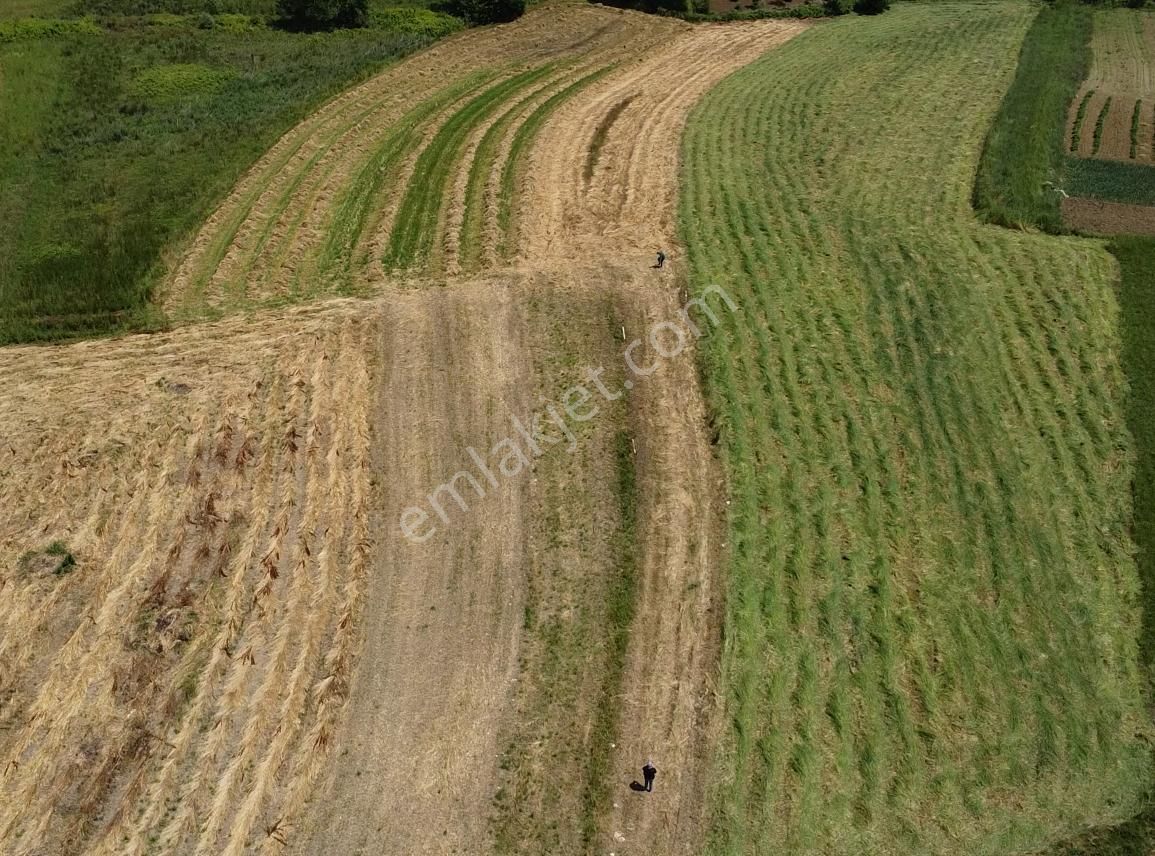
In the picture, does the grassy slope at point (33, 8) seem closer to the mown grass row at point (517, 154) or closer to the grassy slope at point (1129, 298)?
the mown grass row at point (517, 154)

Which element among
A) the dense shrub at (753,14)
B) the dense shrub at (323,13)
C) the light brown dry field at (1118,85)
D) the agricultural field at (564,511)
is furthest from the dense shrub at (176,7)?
the light brown dry field at (1118,85)

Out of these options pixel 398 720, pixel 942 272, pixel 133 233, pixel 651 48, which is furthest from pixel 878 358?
pixel 651 48

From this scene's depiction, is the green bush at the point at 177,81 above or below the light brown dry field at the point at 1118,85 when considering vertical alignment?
above

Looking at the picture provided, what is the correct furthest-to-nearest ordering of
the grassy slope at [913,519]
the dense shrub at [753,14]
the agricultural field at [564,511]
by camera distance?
the dense shrub at [753,14], the grassy slope at [913,519], the agricultural field at [564,511]

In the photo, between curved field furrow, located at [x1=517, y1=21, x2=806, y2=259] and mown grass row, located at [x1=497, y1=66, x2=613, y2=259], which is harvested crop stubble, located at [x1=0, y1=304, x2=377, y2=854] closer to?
mown grass row, located at [x1=497, y1=66, x2=613, y2=259]

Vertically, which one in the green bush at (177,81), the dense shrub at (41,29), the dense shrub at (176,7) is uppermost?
the dense shrub at (176,7)

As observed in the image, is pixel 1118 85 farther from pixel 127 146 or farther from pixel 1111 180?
pixel 127 146

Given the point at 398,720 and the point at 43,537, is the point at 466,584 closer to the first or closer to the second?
the point at 398,720

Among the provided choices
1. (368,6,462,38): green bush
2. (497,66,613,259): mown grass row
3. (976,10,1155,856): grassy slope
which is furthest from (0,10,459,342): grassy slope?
(976,10,1155,856): grassy slope
